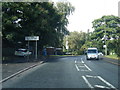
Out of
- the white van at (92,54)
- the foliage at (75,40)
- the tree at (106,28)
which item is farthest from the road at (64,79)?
the foliage at (75,40)

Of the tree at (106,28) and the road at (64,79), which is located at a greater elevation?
the tree at (106,28)

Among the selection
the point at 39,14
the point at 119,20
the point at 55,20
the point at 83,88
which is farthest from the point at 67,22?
the point at 83,88

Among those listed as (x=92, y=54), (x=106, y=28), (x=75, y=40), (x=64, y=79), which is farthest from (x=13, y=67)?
(x=75, y=40)

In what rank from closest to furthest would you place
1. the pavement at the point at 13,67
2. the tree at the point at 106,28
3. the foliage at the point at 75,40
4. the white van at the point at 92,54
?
the pavement at the point at 13,67 → the white van at the point at 92,54 → the tree at the point at 106,28 → the foliage at the point at 75,40

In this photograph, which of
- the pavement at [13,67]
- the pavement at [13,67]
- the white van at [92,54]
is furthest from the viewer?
the white van at [92,54]

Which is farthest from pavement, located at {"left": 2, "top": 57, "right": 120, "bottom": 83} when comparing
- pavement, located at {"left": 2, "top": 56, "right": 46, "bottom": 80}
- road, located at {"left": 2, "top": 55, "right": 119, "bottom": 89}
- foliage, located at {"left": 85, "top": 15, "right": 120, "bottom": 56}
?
foliage, located at {"left": 85, "top": 15, "right": 120, "bottom": 56}

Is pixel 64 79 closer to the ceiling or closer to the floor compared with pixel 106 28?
closer to the floor

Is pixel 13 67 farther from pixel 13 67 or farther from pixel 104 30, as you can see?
pixel 104 30

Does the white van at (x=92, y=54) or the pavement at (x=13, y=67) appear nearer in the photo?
the pavement at (x=13, y=67)

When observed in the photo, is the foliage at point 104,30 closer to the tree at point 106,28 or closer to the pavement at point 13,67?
the tree at point 106,28

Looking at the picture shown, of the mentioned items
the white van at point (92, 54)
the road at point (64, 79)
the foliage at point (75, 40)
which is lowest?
the road at point (64, 79)

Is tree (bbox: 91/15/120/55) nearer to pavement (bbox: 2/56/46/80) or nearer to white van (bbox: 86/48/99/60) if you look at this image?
white van (bbox: 86/48/99/60)

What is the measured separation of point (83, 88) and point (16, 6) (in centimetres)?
1895

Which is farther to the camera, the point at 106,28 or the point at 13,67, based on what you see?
the point at 106,28
